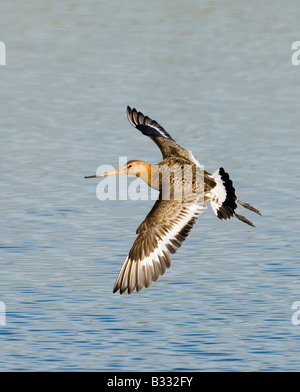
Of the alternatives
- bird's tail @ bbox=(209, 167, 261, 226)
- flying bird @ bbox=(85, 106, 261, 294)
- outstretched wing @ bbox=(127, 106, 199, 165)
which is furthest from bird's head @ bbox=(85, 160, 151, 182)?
bird's tail @ bbox=(209, 167, 261, 226)

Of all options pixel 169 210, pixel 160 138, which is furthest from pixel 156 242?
pixel 160 138

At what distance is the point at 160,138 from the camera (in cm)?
1134

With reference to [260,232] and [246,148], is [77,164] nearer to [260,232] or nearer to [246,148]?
[246,148]

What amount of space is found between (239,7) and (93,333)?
19.6 m

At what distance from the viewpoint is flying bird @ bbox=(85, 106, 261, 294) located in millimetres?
9406

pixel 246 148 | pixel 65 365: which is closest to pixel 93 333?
pixel 65 365

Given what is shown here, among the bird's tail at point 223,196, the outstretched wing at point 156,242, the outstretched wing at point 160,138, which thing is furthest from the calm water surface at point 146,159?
the outstretched wing at point 160,138

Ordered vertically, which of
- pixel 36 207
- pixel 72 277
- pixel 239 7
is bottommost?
pixel 72 277

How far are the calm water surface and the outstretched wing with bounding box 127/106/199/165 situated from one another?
49.4 inches

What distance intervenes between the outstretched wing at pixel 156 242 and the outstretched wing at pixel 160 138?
3.40 feet

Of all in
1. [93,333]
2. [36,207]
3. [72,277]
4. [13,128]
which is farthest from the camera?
[13,128]

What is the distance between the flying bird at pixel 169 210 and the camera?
370 inches

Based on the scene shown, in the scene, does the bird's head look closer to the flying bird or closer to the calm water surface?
the flying bird
